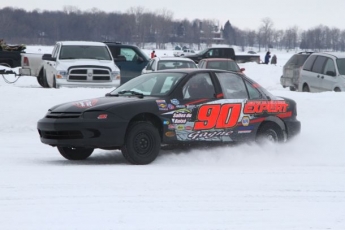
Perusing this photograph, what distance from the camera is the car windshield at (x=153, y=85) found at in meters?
11.3

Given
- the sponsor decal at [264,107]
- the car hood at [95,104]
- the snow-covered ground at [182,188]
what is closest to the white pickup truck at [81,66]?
the snow-covered ground at [182,188]

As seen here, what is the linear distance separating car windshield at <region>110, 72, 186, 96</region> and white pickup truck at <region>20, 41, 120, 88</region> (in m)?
9.46

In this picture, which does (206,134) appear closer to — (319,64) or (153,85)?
(153,85)

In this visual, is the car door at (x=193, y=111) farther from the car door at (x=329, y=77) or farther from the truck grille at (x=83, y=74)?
the car door at (x=329, y=77)

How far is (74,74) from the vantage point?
21234mm

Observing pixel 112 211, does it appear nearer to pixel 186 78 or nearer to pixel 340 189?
pixel 340 189

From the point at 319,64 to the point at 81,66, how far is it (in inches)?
282

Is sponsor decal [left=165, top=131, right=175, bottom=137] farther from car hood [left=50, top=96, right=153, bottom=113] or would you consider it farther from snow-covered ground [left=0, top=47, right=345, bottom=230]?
car hood [left=50, top=96, right=153, bottom=113]

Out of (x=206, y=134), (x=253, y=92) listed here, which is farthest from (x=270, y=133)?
(x=206, y=134)

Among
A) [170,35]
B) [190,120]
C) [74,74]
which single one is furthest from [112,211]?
[170,35]

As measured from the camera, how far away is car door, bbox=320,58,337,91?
857 inches

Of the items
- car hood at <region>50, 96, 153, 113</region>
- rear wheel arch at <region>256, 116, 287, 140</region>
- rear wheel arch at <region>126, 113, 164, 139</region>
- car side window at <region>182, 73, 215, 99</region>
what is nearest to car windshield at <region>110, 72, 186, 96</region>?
car side window at <region>182, 73, 215, 99</region>

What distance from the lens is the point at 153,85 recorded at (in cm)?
1152

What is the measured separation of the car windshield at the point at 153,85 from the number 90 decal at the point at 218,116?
61 centimetres
